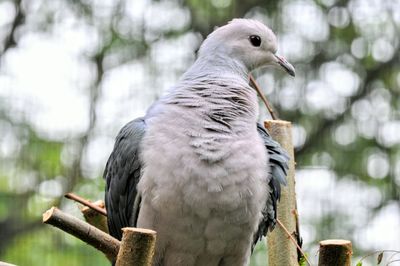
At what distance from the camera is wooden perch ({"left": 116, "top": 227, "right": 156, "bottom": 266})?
195cm

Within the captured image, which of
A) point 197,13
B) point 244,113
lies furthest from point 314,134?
point 244,113

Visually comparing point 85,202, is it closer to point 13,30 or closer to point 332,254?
point 332,254

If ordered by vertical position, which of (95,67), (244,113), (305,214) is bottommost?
(305,214)

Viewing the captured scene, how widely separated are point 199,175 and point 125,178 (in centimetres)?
28

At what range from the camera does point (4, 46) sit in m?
6.53

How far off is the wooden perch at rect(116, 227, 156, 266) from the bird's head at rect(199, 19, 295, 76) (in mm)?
1224

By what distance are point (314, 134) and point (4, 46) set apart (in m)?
2.29

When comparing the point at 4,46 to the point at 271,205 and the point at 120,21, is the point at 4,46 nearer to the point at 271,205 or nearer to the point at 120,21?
the point at 120,21

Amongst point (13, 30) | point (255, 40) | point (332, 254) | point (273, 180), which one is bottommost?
point (332, 254)

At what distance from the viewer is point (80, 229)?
212 centimetres

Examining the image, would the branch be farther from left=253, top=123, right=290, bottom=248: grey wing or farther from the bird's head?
left=253, top=123, right=290, bottom=248: grey wing

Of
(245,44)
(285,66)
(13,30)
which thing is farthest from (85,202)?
(13,30)

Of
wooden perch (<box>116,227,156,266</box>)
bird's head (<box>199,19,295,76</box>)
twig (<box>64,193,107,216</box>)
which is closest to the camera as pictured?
wooden perch (<box>116,227,156,266</box>)

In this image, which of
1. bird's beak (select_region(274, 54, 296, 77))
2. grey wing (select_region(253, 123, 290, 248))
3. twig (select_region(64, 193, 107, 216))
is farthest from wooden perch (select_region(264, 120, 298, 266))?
twig (select_region(64, 193, 107, 216))
